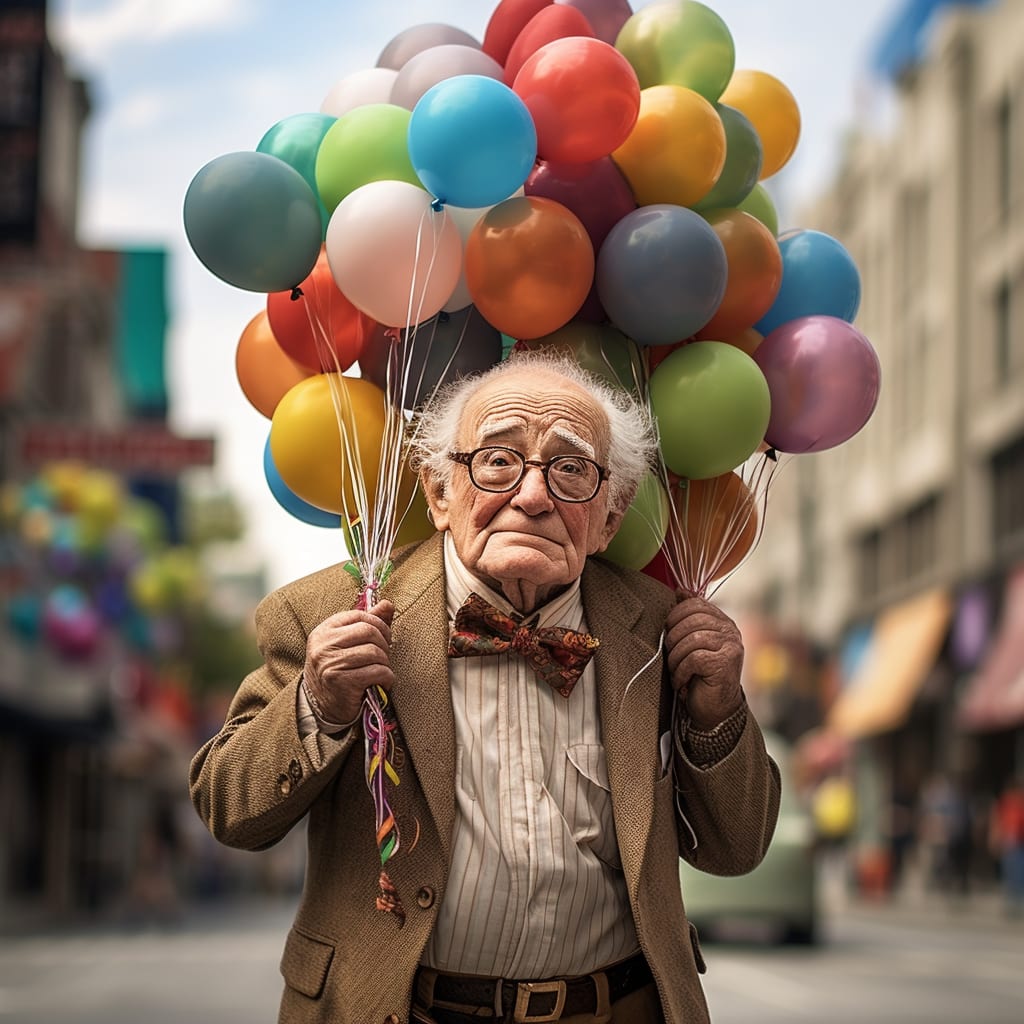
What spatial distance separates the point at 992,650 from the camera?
30.5m

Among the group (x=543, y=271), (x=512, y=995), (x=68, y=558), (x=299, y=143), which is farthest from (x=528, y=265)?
(x=68, y=558)

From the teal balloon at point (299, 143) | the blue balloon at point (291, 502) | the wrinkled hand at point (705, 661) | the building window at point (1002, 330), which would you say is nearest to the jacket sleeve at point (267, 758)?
the wrinkled hand at point (705, 661)

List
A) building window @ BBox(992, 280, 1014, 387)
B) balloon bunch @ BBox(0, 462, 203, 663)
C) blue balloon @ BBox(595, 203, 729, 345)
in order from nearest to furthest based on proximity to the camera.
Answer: blue balloon @ BBox(595, 203, 729, 345), balloon bunch @ BBox(0, 462, 203, 663), building window @ BBox(992, 280, 1014, 387)

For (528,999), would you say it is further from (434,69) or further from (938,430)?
(938,430)

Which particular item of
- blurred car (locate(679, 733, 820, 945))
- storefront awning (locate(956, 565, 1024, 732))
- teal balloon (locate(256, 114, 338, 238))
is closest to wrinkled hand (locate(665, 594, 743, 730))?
teal balloon (locate(256, 114, 338, 238))

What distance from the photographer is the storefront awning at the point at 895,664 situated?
1383 inches

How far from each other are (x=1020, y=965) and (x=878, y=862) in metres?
16.5

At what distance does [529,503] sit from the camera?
334 cm

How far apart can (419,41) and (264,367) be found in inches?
36.4

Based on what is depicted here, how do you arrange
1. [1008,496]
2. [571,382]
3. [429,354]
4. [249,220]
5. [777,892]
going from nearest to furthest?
1. [571,382]
2. [249,220]
3. [429,354]
4. [777,892]
5. [1008,496]

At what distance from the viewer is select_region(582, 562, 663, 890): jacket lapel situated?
10.7ft

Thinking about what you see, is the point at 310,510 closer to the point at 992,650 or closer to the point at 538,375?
the point at 538,375

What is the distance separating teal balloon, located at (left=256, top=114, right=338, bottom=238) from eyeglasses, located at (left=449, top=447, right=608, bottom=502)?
0.90m

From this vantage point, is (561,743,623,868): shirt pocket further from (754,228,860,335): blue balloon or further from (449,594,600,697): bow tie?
(754,228,860,335): blue balloon
